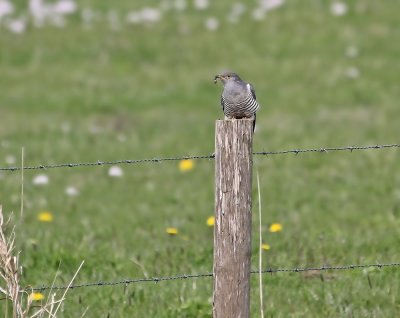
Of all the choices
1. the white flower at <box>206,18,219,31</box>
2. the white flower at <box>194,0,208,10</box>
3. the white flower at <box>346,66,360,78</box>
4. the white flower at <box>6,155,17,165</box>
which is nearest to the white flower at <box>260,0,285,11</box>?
the white flower at <box>206,18,219,31</box>

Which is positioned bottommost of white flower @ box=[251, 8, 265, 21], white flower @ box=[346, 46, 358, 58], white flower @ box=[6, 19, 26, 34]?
white flower @ box=[346, 46, 358, 58]

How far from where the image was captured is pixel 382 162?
1147cm

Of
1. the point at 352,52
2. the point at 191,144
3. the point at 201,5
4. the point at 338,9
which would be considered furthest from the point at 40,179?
the point at 201,5

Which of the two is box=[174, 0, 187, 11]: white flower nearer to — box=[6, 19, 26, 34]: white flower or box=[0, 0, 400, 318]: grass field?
box=[0, 0, 400, 318]: grass field

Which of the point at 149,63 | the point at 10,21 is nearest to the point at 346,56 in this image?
the point at 149,63

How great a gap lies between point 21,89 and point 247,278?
971 cm

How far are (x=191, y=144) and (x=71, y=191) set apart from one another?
2.20 meters

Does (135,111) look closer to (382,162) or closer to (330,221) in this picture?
(382,162)

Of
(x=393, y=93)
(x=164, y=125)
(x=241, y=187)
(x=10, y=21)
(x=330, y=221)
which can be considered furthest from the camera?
(x=10, y=21)

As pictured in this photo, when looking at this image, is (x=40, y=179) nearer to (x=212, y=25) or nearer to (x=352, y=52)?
(x=352, y=52)

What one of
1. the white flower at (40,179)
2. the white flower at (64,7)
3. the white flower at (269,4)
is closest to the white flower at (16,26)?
the white flower at (64,7)

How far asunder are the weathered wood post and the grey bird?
999 millimetres

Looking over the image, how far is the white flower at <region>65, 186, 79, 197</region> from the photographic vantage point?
10589 millimetres

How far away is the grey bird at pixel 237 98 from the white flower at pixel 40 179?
4295mm
